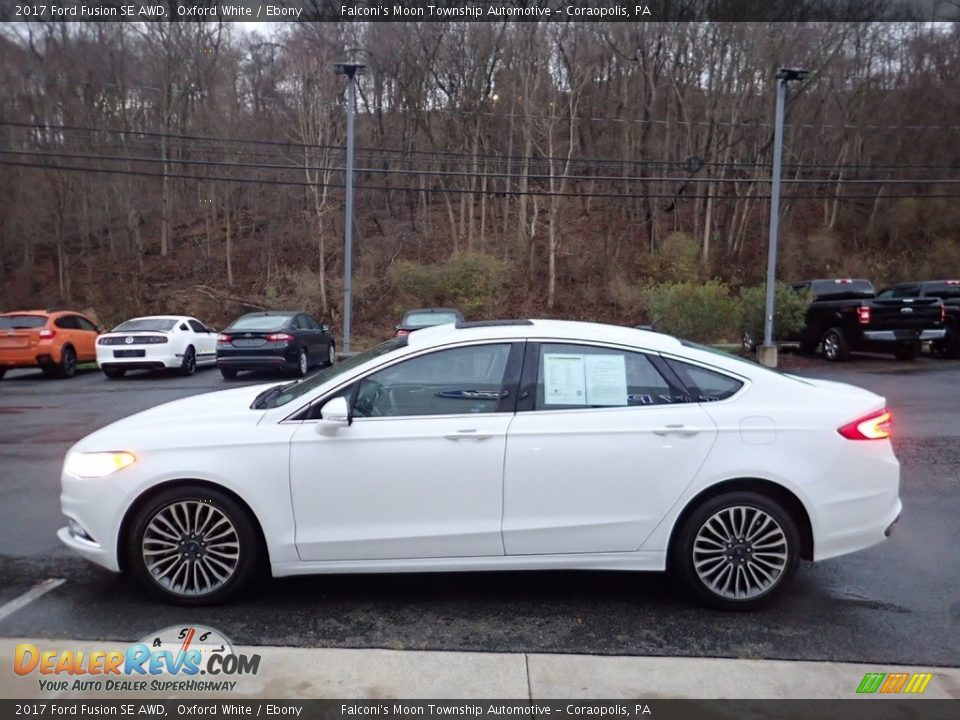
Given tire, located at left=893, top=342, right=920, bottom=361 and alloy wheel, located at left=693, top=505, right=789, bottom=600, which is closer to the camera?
alloy wheel, located at left=693, top=505, right=789, bottom=600

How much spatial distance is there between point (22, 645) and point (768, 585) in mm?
3913

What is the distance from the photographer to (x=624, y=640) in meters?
3.82

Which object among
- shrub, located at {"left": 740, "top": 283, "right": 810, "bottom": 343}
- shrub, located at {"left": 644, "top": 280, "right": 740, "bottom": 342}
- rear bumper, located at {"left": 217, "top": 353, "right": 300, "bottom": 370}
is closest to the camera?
rear bumper, located at {"left": 217, "top": 353, "right": 300, "bottom": 370}

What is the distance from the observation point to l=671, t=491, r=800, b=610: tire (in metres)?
4.09

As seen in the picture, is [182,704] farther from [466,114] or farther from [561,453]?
[466,114]

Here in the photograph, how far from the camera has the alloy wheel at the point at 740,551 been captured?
4.09 metres

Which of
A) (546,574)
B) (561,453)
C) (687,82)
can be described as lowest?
(546,574)

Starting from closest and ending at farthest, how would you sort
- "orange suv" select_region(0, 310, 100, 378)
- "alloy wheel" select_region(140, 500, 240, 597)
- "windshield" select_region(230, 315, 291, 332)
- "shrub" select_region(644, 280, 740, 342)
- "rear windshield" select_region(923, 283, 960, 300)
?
"alloy wheel" select_region(140, 500, 240, 597) → "windshield" select_region(230, 315, 291, 332) → "orange suv" select_region(0, 310, 100, 378) → "shrub" select_region(644, 280, 740, 342) → "rear windshield" select_region(923, 283, 960, 300)

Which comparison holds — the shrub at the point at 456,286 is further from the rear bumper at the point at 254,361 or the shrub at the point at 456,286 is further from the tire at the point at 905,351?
the tire at the point at 905,351

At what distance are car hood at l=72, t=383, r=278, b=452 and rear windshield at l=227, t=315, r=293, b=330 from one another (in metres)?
11.4

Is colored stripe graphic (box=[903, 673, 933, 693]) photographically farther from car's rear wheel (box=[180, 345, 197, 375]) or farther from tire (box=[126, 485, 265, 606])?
car's rear wheel (box=[180, 345, 197, 375])

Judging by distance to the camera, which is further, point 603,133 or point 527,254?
point 603,133

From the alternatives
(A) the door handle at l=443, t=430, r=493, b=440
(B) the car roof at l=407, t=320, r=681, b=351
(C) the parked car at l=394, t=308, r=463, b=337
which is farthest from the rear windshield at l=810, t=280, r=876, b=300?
(A) the door handle at l=443, t=430, r=493, b=440

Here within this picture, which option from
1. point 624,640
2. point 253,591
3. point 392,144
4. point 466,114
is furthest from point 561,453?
point 392,144
